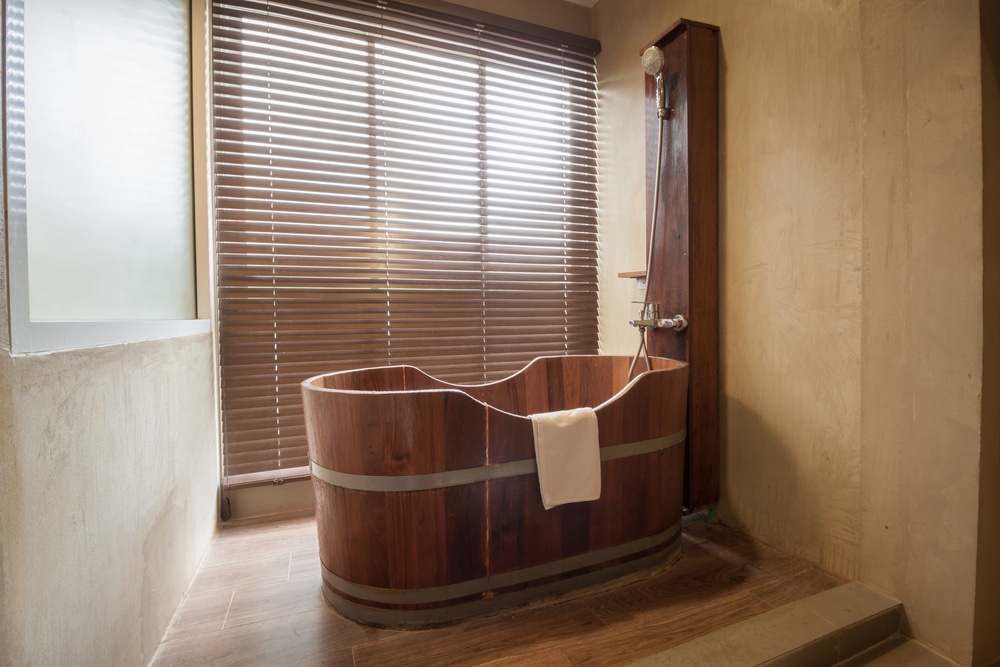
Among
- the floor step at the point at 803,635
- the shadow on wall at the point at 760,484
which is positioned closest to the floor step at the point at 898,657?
the floor step at the point at 803,635

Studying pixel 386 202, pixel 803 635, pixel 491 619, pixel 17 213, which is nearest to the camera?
pixel 17 213

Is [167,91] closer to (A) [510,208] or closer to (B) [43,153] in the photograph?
(B) [43,153]

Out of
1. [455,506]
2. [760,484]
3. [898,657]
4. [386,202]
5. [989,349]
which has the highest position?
[386,202]

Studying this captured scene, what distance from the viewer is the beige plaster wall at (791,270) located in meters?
1.51

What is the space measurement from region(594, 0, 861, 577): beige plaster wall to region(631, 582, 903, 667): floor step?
179 millimetres

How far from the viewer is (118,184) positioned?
115 cm

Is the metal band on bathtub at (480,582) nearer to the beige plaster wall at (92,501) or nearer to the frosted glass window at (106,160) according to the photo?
the beige plaster wall at (92,501)

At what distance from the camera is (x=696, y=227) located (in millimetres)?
1887

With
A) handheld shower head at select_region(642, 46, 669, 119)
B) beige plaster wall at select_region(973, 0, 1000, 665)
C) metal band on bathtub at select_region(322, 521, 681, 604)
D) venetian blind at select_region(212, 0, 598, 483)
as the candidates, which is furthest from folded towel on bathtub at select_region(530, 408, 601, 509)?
handheld shower head at select_region(642, 46, 669, 119)

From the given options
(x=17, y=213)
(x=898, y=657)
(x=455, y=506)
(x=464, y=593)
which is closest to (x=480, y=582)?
(x=464, y=593)

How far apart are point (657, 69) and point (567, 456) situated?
1604 mm

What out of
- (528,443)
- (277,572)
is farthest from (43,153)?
(277,572)

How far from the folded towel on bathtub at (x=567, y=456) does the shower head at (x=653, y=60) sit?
1.45m

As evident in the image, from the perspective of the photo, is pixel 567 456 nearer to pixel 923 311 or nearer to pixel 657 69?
pixel 923 311
